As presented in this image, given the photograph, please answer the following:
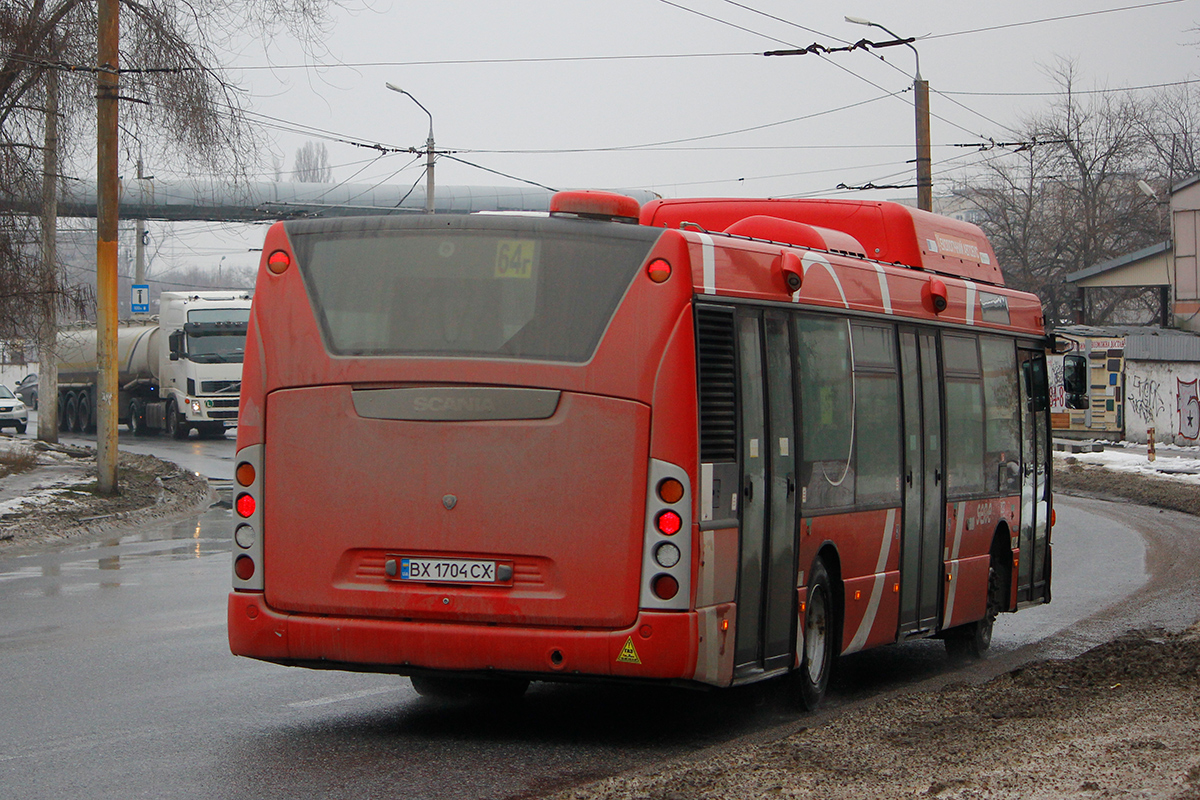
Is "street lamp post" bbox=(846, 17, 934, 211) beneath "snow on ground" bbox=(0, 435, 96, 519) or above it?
above

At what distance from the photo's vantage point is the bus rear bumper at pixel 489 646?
6.83 metres

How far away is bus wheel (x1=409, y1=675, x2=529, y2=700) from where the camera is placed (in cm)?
858

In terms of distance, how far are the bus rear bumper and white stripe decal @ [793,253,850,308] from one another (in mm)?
2176

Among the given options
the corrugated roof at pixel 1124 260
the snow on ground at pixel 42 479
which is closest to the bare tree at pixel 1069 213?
the corrugated roof at pixel 1124 260

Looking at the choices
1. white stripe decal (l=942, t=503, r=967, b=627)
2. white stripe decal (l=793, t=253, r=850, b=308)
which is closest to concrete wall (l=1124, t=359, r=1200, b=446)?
white stripe decal (l=942, t=503, r=967, b=627)

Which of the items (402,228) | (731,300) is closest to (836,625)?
(731,300)

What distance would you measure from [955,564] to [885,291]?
2.33m

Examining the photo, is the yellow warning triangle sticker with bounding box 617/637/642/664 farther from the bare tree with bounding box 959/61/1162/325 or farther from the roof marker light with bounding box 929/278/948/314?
the bare tree with bounding box 959/61/1162/325

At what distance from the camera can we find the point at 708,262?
726cm

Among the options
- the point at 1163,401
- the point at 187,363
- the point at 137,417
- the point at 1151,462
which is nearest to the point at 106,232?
the point at 187,363

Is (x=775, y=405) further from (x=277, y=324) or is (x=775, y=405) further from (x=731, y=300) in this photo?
(x=277, y=324)

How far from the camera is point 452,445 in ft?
23.1

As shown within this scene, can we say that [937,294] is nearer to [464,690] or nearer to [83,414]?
[464,690]

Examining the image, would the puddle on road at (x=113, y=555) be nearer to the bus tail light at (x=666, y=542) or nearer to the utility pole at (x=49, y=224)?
the utility pole at (x=49, y=224)
